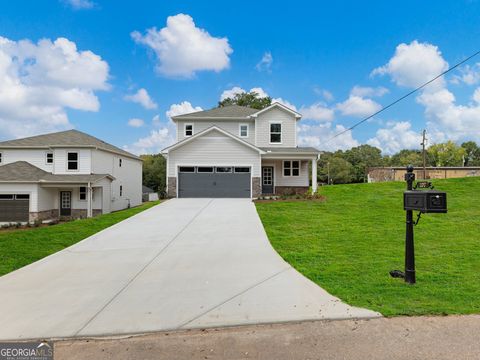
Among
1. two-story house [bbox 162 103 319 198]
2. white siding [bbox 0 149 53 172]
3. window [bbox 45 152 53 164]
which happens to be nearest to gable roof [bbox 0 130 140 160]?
white siding [bbox 0 149 53 172]

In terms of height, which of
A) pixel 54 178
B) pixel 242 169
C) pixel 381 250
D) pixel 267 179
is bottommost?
pixel 381 250

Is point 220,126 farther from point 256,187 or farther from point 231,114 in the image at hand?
point 256,187

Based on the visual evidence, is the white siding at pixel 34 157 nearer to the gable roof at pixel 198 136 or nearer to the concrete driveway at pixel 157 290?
the gable roof at pixel 198 136

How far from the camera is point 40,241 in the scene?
870cm

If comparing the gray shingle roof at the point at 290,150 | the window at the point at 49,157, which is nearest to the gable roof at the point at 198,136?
the gray shingle roof at the point at 290,150

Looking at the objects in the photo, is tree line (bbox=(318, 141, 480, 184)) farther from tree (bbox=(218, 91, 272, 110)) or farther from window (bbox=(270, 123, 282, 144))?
window (bbox=(270, 123, 282, 144))

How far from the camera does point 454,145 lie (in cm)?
7406

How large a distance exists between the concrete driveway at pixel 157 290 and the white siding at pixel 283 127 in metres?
13.6

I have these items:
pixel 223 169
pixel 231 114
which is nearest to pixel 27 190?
pixel 223 169

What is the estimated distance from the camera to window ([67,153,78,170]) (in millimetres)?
21281

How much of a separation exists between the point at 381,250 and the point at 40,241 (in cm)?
984

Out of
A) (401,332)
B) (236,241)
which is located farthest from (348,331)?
(236,241)

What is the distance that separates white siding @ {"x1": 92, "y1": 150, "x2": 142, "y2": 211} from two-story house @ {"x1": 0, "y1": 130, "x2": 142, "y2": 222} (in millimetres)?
80

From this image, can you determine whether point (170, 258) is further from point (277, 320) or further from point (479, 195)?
point (479, 195)
